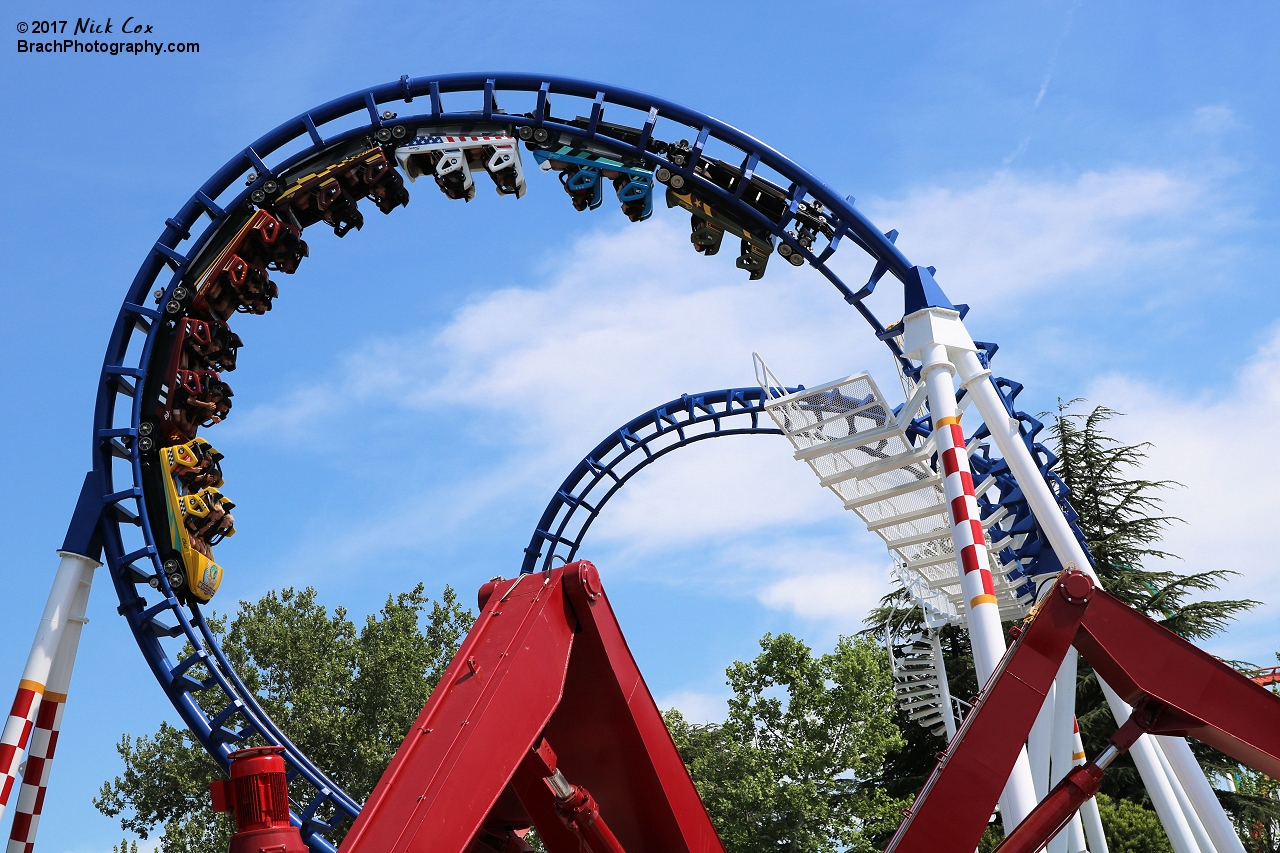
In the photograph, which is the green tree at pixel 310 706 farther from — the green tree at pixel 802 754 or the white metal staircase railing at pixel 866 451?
the white metal staircase railing at pixel 866 451

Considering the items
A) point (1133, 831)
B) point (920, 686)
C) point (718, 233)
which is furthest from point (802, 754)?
point (718, 233)

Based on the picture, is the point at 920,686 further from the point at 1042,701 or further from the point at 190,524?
the point at 1042,701

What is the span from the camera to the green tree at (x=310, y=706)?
1200 inches

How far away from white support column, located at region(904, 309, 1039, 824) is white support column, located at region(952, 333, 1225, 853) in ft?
0.55

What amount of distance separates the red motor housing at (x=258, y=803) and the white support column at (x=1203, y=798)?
24.8 feet

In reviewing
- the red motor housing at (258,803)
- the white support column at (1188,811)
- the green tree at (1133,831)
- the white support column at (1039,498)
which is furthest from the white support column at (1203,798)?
the green tree at (1133,831)

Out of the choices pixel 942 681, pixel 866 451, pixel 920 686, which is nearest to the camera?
pixel 866 451

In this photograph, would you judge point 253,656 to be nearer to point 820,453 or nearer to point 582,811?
point 820,453

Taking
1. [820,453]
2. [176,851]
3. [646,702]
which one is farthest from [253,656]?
[646,702]

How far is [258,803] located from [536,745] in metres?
1.41

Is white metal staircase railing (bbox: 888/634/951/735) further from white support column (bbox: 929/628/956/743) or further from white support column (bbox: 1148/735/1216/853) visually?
white support column (bbox: 1148/735/1216/853)

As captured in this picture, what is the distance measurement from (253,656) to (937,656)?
1853 cm

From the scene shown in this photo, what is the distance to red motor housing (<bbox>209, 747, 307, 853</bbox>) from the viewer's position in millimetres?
5121

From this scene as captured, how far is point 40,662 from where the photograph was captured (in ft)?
41.3
